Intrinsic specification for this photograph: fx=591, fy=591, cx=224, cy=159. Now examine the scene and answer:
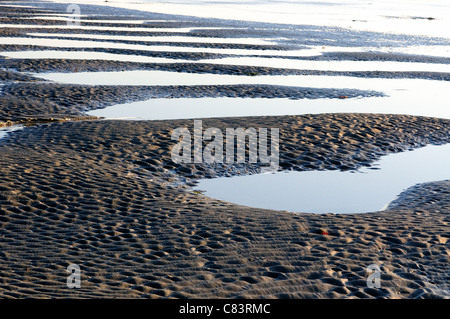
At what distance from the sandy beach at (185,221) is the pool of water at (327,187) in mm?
421

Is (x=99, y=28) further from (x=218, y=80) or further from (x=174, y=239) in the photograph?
(x=174, y=239)

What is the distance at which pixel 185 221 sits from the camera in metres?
10.0

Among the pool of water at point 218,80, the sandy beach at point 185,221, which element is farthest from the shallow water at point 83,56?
the sandy beach at point 185,221

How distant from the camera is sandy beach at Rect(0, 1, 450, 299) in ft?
25.1

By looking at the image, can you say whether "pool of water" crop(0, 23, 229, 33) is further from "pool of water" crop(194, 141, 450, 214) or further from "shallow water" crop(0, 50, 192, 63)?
"pool of water" crop(194, 141, 450, 214)

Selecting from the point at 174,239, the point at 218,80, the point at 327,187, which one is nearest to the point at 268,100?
the point at 218,80

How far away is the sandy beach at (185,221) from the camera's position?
7660 millimetres

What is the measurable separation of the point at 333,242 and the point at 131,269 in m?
3.21

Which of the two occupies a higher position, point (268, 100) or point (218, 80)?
point (218, 80)

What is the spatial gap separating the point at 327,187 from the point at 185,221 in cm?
450

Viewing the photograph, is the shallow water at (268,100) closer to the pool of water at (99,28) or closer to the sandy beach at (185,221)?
the sandy beach at (185,221)

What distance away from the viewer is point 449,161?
1625 cm

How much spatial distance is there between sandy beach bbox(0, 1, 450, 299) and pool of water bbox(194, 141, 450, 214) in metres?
0.42
